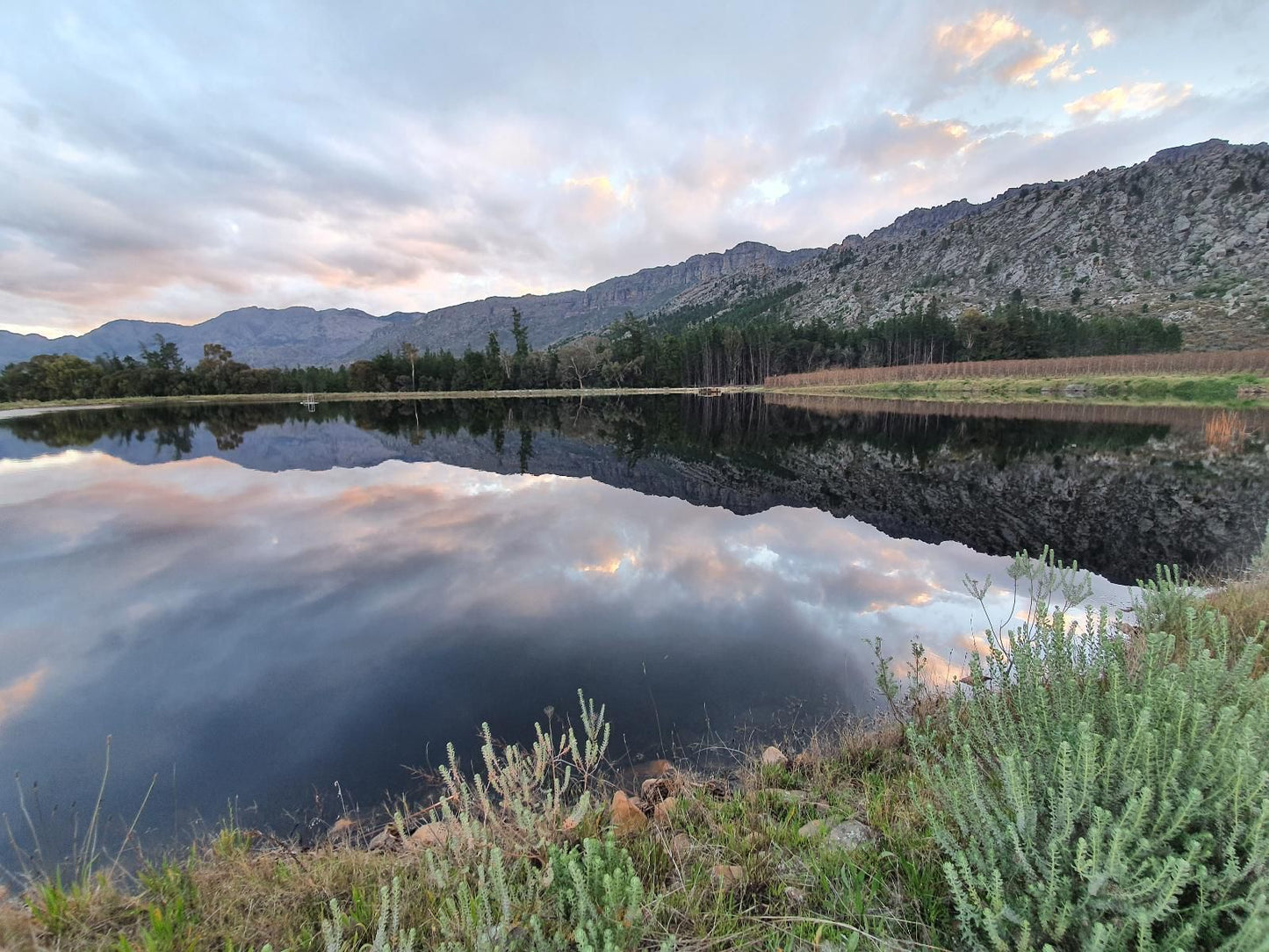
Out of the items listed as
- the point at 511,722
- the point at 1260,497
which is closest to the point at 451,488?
the point at 511,722

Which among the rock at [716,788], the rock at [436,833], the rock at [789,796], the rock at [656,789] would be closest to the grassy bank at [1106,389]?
the rock at [789,796]

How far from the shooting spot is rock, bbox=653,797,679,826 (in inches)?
166

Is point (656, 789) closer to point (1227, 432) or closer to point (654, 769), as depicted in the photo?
point (654, 769)

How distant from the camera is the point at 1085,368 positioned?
2482 inches

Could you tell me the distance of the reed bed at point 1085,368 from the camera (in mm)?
55525

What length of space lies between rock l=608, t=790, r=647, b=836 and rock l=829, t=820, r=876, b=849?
138 cm

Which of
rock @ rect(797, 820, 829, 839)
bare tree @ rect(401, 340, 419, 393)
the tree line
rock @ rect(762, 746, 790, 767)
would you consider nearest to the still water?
rock @ rect(762, 746, 790, 767)

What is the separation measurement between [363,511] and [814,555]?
1421 centimetres

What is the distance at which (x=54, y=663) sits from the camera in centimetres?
815

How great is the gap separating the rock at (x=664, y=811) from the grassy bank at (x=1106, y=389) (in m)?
64.4

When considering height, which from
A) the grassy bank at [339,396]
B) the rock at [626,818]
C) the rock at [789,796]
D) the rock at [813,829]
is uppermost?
the grassy bank at [339,396]

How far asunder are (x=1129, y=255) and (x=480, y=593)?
20638 cm

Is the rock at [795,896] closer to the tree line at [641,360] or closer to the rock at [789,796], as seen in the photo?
the rock at [789,796]

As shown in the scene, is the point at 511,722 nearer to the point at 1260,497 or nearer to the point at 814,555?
the point at 814,555
